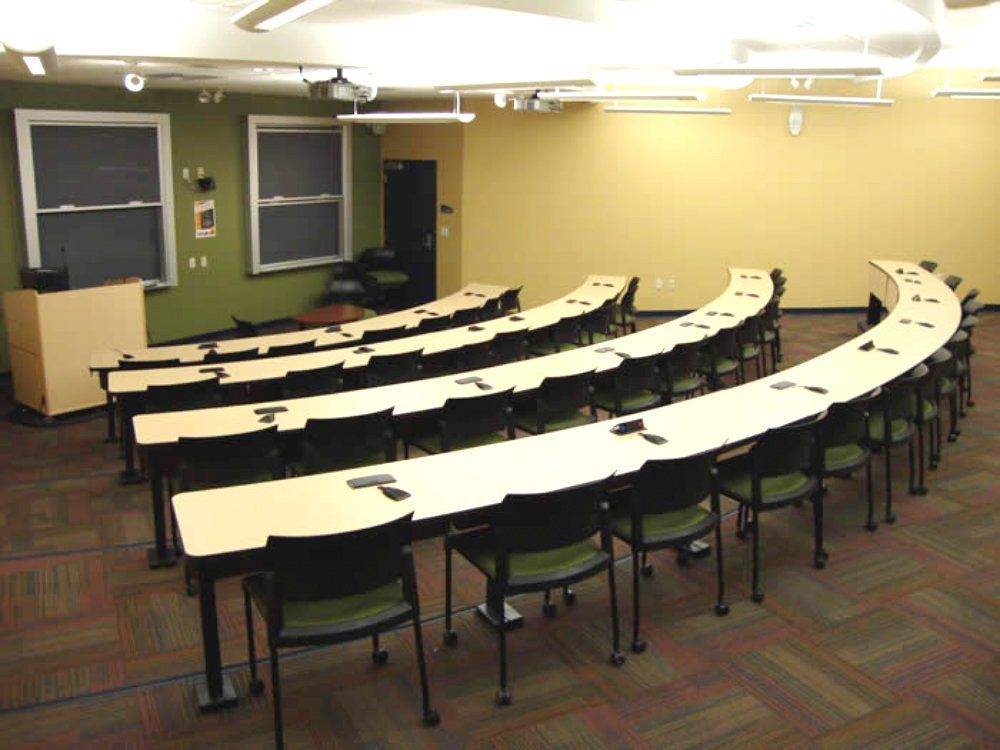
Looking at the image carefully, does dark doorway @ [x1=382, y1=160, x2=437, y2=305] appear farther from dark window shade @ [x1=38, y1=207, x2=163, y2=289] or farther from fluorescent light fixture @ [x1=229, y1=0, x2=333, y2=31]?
fluorescent light fixture @ [x1=229, y1=0, x2=333, y2=31]

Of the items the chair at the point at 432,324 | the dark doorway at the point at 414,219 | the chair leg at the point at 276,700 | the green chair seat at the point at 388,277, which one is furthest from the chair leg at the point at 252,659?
the dark doorway at the point at 414,219

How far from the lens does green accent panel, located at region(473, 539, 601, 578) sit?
385cm

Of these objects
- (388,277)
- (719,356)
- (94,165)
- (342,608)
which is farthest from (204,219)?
(342,608)

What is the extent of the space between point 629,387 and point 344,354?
217cm

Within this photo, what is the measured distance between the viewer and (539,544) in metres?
3.79

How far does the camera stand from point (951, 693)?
3891 millimetres

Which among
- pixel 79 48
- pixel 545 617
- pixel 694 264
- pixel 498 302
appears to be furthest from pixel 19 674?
pixel 694 264

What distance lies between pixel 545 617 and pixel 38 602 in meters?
2.63

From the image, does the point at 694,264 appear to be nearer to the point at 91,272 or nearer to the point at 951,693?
the point at 91,272

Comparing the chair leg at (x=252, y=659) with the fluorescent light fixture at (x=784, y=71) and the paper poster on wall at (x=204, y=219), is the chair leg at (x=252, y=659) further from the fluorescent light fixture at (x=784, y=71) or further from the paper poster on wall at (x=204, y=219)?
the paper poster on wall at (x=204, y=219)

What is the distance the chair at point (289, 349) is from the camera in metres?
7.09

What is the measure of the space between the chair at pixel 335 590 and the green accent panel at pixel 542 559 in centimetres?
44

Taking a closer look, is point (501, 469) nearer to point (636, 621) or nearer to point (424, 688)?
point (636, 621)

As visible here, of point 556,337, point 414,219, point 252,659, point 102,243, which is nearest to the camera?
point 252,659
